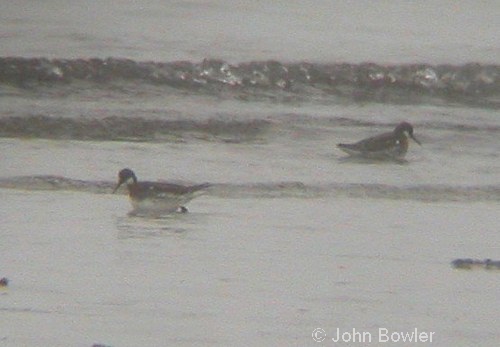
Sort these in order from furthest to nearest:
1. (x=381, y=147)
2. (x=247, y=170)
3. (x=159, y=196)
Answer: (x=381, y=147) < (x=247, y=170) < (x=159, y=196)

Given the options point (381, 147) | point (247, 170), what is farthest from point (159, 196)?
point (381, 147)

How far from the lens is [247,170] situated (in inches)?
383

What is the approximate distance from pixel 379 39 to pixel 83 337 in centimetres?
1175

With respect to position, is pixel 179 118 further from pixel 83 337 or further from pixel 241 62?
pixel 83 337

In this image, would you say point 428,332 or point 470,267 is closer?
point 428,332

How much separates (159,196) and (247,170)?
1.67 meters

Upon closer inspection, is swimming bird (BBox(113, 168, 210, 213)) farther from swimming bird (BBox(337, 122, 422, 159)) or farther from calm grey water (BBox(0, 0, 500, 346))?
swimming bird (BBox(337, 122, 422, 159))

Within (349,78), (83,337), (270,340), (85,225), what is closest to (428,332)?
(270,340)

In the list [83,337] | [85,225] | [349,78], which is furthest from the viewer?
[349,78]

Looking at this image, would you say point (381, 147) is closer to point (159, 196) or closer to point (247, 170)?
point (247, 170)

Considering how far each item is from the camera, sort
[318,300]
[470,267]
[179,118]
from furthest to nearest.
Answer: [179,118] → [470,267] → [318,300]

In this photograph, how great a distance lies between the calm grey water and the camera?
5.52 meters

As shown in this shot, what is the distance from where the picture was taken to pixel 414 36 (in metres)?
16.8

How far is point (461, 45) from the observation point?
16.5 metres
